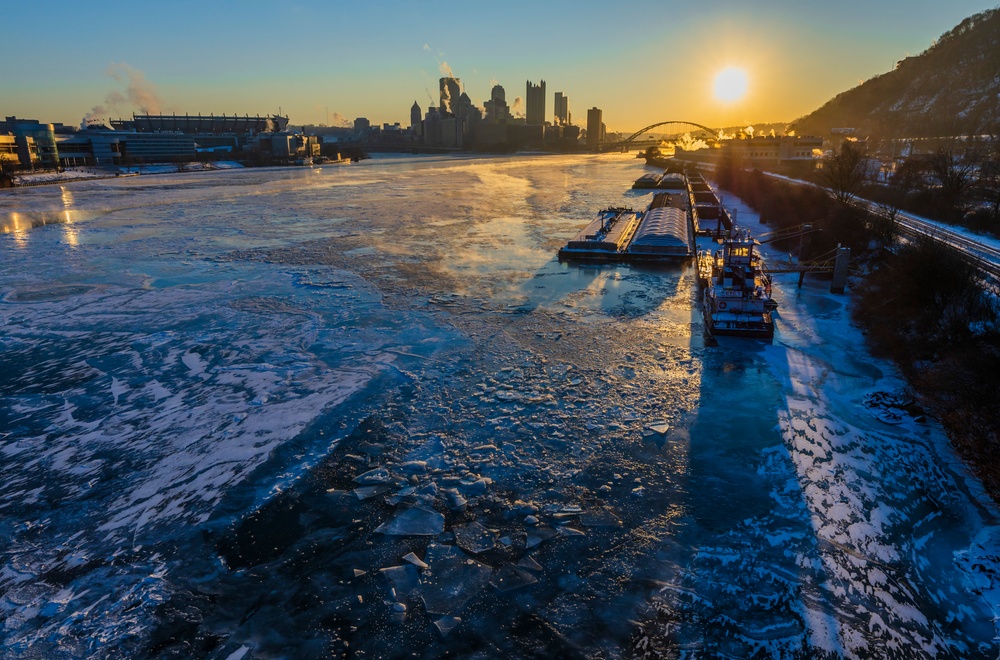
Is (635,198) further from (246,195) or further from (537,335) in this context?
(537,335)

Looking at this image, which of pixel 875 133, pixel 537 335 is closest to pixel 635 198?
pixel 537 335

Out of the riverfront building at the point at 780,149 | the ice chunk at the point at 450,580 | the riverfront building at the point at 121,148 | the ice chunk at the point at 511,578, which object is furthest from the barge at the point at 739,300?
the riverfront building at the point at 121,148

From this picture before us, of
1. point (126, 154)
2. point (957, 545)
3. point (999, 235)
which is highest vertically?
point (126, 154)

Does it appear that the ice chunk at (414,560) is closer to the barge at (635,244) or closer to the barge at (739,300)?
the barge at (739,300)

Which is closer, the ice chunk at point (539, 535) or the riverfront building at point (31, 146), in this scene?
the ice chunk at point (539, 535)

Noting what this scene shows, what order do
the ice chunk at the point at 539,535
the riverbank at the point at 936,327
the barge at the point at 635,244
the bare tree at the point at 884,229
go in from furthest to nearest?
the barge at the point at 635,244 < the bare tree at the point at 884,229 < the riverbank at the point at 936,327 < the ice chunk at the point at 539,535
